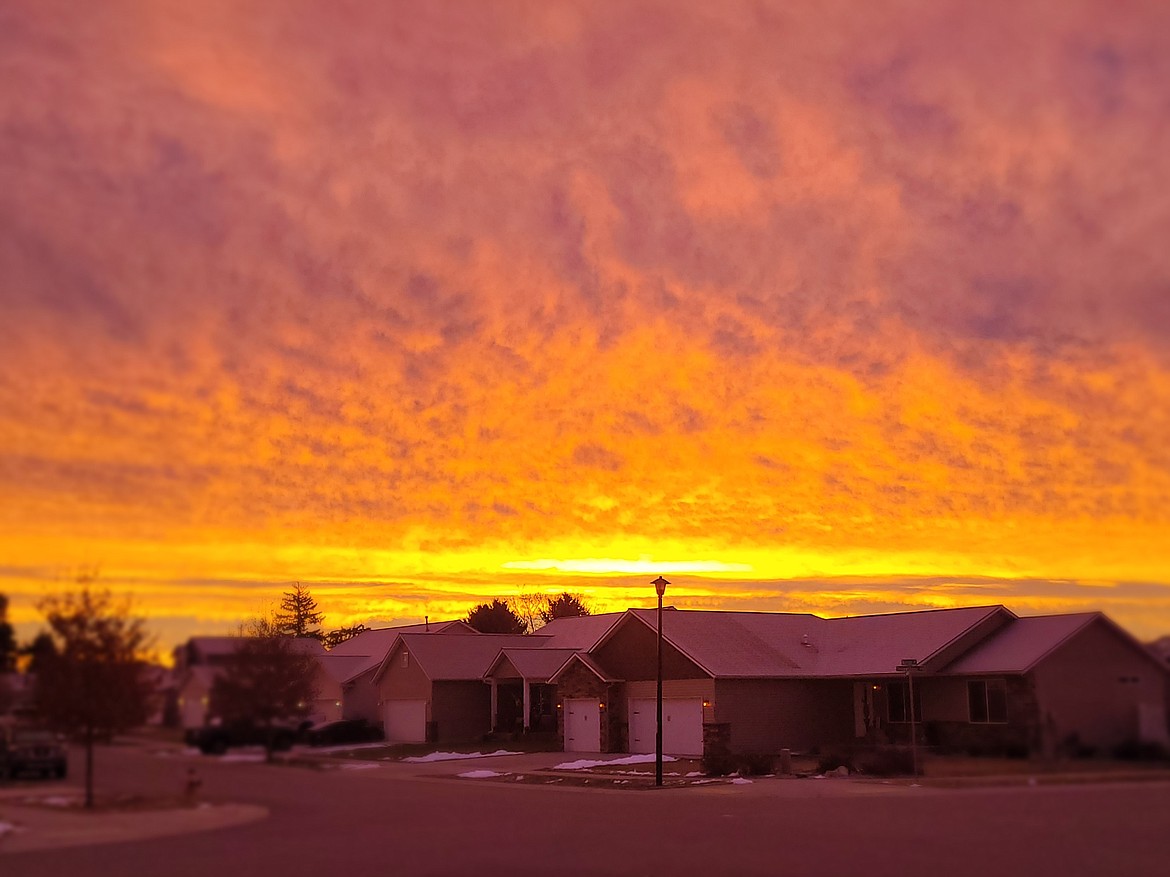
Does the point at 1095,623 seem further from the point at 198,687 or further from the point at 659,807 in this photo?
the point at 659,807

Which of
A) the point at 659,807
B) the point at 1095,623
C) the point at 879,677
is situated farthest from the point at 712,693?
the point at 1095,623

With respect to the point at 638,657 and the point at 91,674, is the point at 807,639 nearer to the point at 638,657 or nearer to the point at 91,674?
the point at 638,657

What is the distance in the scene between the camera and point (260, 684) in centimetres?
1461

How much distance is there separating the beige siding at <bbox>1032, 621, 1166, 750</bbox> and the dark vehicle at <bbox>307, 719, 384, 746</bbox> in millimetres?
9676

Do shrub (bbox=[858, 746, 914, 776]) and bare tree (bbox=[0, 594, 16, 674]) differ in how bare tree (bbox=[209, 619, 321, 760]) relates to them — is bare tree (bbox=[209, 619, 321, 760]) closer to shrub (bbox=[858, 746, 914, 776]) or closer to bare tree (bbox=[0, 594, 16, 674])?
bare tree (bbox=[0, 594, 16, 674])

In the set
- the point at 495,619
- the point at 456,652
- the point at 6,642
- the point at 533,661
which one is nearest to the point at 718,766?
the point at 533,661

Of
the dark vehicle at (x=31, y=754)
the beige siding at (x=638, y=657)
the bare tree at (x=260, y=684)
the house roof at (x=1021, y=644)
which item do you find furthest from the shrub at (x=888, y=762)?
the bare tree at (x=260, y=684)

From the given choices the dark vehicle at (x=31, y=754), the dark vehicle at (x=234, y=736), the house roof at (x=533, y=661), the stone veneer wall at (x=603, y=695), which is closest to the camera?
the dark vehicle at (x=234, y=736)

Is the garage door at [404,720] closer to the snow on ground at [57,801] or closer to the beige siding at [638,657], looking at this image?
the beige siding at [638,657]

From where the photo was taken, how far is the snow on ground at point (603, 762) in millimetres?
→ 52781

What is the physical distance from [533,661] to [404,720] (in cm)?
2563

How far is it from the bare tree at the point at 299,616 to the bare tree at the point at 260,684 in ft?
4.32

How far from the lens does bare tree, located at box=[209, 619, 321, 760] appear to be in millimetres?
14477

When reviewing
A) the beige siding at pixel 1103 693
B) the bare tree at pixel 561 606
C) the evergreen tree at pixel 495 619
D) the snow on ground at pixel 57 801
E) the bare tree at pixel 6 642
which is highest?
the bare tree at pixel 561 606
